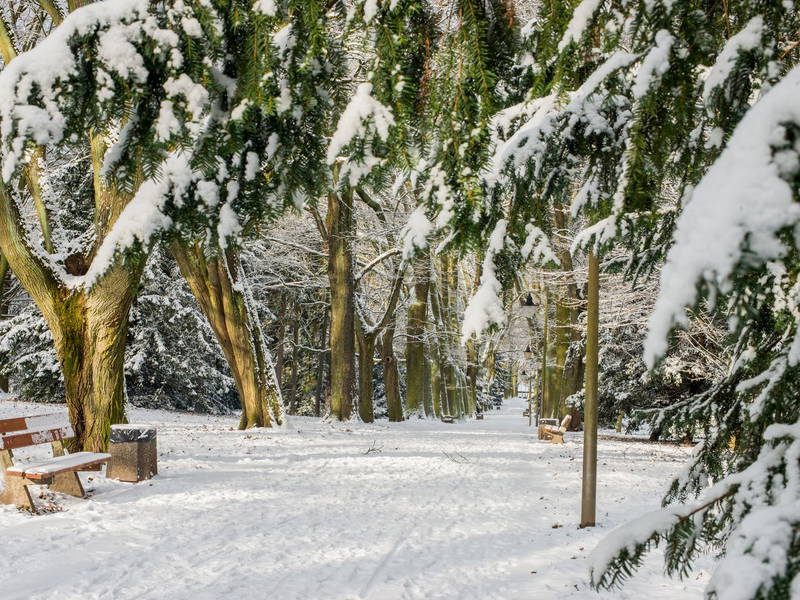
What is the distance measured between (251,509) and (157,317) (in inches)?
678

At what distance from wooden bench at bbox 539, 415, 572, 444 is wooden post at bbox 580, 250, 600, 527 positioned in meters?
8.90

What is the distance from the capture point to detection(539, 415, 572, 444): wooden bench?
15.1 meters

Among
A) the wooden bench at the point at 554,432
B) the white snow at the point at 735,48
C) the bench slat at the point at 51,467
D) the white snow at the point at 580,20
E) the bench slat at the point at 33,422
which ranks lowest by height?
the wooden bench at the point at 554,432

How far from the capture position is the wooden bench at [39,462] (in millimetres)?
5773

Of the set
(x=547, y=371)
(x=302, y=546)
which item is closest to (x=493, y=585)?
(x=302, y=546)

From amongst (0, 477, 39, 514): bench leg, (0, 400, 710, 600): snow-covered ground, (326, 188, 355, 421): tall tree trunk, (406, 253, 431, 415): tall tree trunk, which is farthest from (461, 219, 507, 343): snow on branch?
(406, 253, 431, 415): tall tree trunk

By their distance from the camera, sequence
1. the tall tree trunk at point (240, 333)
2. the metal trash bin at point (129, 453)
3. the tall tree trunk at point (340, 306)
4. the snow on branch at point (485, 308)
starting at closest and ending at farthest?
the snow on branch at point (485, 308)
the metal trash bin at point (129, 453)
the tall tree trunk at point (240, 333)
the tall tree trunk at point (340, 306)

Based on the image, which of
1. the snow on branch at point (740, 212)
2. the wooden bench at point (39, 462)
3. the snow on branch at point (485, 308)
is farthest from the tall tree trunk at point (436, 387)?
the snow on branch at point (740, 212)

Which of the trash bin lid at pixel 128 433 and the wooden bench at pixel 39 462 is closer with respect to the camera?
the wooden bench at pixel 39 462

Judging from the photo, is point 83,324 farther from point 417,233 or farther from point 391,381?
point 391,381

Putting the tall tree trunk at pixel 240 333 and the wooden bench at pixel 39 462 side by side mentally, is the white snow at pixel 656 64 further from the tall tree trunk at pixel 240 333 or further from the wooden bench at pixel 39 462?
the tall tree trunk at pixel 240 333

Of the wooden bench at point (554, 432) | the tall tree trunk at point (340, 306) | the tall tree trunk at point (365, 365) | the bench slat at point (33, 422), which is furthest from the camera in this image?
the tall tree trunk at point (365, 365)

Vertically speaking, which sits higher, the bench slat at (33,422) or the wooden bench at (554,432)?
the bench slat at (33,422)

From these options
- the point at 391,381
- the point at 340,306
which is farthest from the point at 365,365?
the point at 340,306
